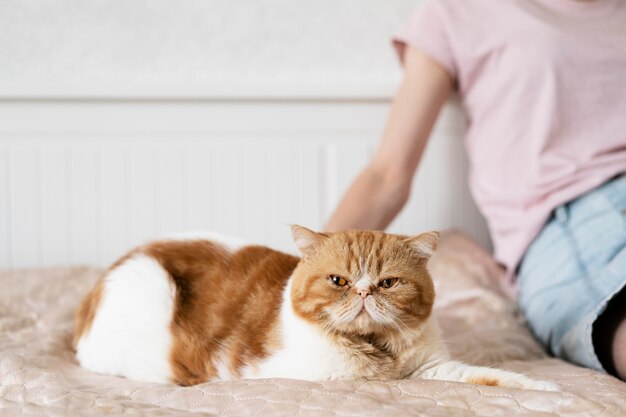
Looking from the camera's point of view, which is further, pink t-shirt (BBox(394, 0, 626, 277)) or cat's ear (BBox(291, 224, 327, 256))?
pink t-shirt (BBox(394, 0, 626, 277))

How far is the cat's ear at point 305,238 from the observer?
809mm

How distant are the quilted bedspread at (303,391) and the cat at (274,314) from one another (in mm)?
35

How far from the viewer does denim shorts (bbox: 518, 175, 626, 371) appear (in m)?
1.01

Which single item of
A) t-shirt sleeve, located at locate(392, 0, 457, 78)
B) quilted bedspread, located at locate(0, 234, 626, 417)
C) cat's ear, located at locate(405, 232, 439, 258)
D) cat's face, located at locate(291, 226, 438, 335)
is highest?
t-shirt sleeve, located at locate(392, 0, 457, 78)

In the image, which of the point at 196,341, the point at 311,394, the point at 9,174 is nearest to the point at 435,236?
the point at 311,394

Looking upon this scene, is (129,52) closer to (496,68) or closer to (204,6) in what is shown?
(204,6)

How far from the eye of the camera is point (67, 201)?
1699 mm

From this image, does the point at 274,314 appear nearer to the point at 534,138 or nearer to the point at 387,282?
the point at 387,282

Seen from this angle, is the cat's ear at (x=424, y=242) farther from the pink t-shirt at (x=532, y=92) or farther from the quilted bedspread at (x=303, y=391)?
the pink t-shirt at (x=532, y=92)

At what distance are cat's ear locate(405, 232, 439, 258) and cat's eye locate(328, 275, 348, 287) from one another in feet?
0.31

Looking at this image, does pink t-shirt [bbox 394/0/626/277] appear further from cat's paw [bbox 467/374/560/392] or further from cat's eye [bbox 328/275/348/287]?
cat's eye [bbox 328/275/348/287]

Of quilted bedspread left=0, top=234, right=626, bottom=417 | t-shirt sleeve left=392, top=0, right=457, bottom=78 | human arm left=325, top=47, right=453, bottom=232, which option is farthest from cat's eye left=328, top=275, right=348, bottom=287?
t-shirt sleeve left=392, top=0, right=457, bottom=78

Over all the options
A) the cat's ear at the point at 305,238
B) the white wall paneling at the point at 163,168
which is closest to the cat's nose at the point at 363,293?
the cat's ear at the point at 305,238

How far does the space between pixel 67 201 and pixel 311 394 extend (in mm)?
1189
